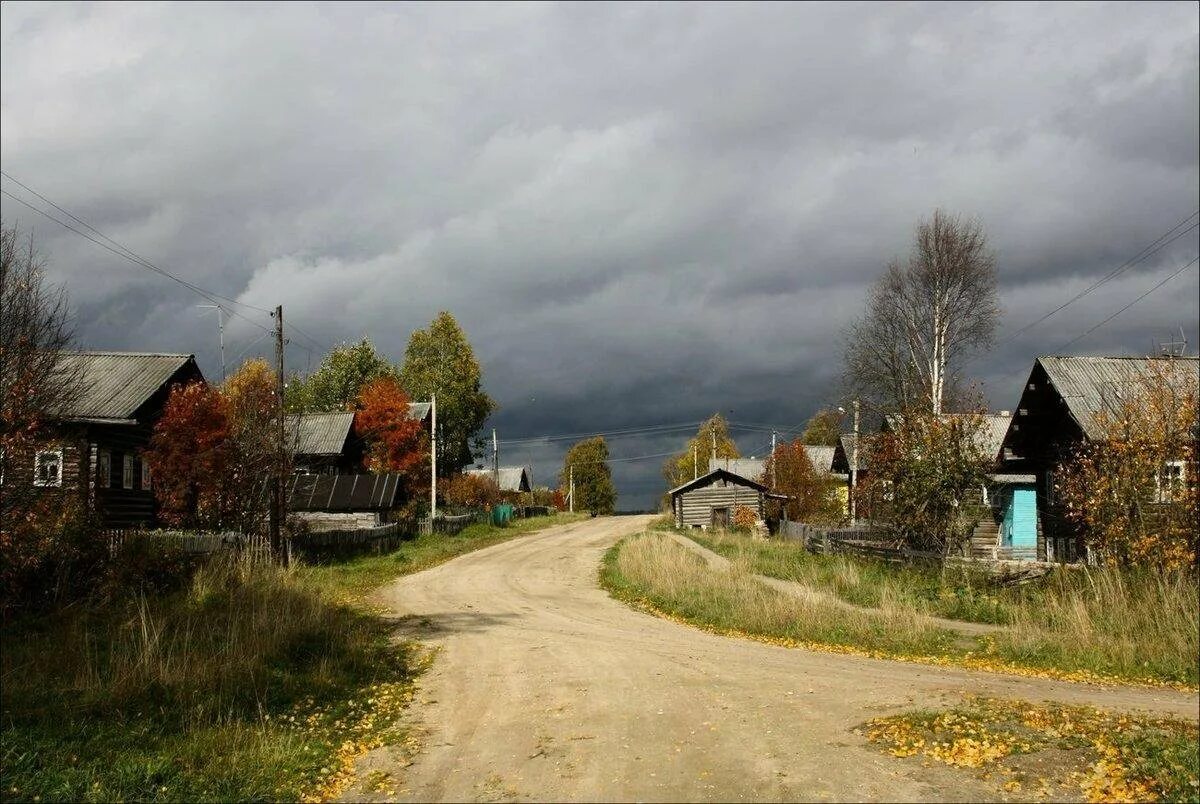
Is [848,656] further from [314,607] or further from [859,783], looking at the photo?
[314,607]

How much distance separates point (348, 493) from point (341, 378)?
116ft

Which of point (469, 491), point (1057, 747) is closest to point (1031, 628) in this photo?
point (1057, 747)

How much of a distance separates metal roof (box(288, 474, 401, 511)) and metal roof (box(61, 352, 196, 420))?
38.0 feet

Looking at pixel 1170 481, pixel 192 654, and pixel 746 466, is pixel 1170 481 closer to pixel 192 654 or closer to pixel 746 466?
pixel 192 654

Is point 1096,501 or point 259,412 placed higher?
point 259,412

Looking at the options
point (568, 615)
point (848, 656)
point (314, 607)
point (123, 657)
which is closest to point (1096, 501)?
point (848, 656)

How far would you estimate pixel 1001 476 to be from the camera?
38.8 m

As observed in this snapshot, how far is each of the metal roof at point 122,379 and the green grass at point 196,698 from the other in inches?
520

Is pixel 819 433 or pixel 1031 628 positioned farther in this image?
pixel 819 433

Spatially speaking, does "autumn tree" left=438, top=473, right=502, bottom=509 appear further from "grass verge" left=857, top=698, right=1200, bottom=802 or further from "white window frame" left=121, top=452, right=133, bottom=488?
"grass verge" left=857, top=698, right=1200, bottom=802

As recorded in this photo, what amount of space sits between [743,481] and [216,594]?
135 ft

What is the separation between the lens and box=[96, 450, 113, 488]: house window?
1150 inches

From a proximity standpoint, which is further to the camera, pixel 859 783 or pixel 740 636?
pixel 740 636

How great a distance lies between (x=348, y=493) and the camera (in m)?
44.5
